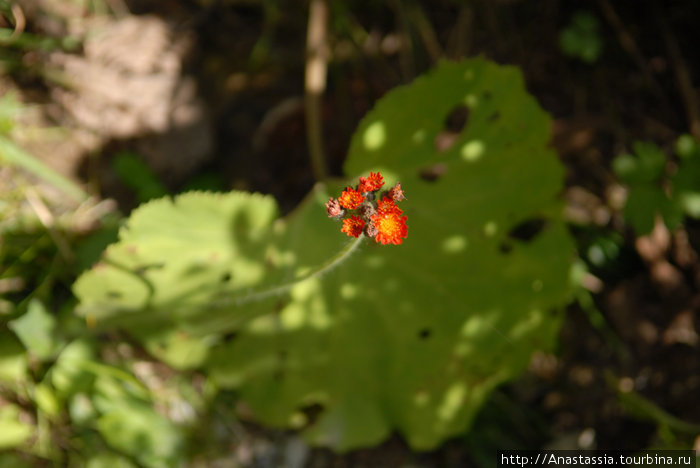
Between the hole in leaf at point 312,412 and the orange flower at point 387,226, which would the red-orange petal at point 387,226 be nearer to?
the orange flower at point 387,226

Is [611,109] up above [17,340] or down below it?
above

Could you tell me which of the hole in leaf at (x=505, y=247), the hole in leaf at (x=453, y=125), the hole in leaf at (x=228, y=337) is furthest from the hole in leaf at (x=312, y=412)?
the hole in leaf at (x=453, y=125)

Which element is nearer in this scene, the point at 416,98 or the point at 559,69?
the point at 416,98

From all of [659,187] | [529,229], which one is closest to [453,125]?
[529,229]

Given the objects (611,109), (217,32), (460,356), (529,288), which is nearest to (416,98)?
(529,288)

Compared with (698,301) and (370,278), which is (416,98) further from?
(698,301)
